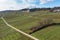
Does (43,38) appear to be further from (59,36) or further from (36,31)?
(36,31)

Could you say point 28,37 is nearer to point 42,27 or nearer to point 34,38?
point 34,38

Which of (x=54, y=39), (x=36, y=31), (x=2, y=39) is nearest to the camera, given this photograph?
(x=54, y=39)

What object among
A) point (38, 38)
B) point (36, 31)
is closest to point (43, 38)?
point (38, 38)

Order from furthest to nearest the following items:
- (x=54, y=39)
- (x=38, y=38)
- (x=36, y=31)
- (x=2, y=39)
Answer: (x=36, y=31) < (x=2, y=39) < (x=38, y=38) < (x=54, y=39)

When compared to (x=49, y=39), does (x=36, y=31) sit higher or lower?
lower

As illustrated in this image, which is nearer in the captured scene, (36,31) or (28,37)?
(28,37)

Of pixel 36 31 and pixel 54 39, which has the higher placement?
pixel 54 39

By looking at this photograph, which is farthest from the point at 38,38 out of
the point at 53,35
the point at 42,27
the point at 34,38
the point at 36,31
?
the point at 42,27

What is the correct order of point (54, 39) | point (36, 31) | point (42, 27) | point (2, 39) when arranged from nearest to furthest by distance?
point (54, 39) < point (2, 39) < point (36, 31) < point (42, 27)

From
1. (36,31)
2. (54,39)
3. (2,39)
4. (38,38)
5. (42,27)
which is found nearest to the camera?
(54,39)
